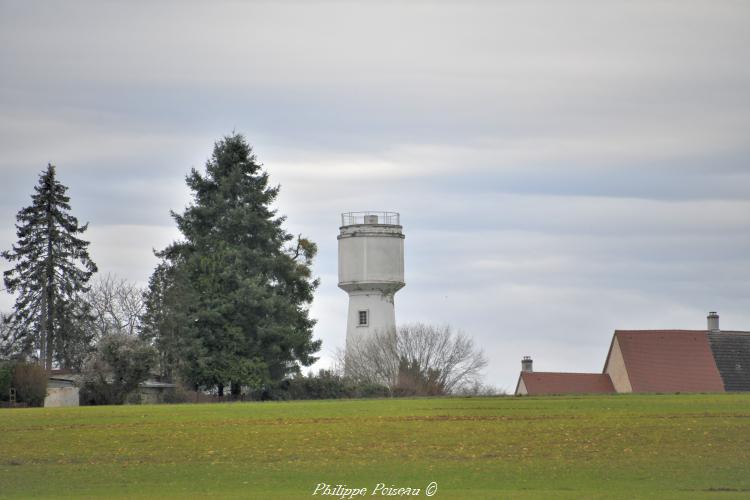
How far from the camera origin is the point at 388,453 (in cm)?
3312

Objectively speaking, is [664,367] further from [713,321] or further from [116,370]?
[116,370]

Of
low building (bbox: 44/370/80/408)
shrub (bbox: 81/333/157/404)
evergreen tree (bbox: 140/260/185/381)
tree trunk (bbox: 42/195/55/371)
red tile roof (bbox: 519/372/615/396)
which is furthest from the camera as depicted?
tree trunk (bbox: 42/195/55/371)

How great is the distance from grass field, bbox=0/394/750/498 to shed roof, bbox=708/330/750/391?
34.4 meters

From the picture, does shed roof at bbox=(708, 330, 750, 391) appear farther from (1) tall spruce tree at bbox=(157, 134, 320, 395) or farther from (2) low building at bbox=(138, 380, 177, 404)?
(2) low building at bbox=(138, 380, 177, 404)

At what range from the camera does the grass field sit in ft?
93.7

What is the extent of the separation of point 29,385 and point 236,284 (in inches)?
559

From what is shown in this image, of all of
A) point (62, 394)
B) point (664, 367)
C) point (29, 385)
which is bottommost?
point (62, 394)

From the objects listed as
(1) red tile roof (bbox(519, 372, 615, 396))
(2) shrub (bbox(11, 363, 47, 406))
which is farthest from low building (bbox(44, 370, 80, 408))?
(1) red tile roof (bbox(519, 372, 615, 396))

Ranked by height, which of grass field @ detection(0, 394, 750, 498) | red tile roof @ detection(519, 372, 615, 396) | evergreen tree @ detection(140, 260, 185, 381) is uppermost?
evergreen tree @ detection(140, 260, 185, 381)

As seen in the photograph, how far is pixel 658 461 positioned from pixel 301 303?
171 feet

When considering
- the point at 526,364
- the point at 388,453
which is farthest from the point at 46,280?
the point at 388,453

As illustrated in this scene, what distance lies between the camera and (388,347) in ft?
270

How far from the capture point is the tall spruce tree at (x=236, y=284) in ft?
240

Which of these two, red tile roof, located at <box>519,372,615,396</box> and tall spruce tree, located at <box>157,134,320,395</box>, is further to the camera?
red tile roof, located at <box>519,372,615,396</box>
